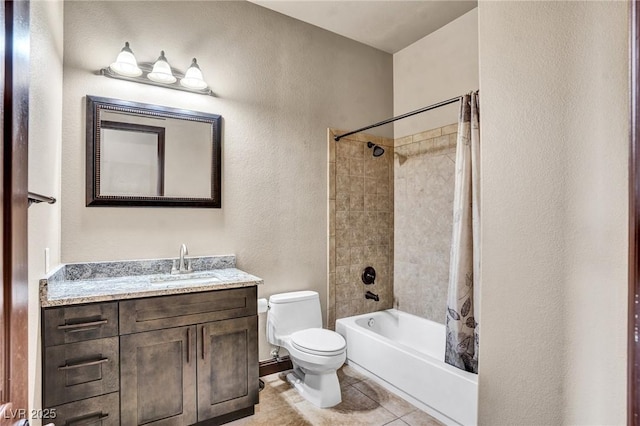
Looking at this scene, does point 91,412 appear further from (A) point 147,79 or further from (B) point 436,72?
(B) point 436,72

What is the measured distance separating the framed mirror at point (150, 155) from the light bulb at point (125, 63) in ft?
0.63

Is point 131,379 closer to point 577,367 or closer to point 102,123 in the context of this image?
point 102,123

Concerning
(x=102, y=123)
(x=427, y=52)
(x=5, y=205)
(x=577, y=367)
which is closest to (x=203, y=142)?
(x=102, y=123)

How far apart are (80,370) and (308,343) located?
1.28 m

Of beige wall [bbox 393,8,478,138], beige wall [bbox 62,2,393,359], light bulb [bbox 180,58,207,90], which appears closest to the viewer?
beige wall [bbox 62,2,393,359]

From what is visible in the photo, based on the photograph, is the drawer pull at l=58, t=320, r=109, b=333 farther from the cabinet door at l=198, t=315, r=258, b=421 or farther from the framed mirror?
the framed mirror

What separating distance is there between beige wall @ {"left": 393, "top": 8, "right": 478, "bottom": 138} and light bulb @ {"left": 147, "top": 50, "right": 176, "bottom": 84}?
2.15 meters

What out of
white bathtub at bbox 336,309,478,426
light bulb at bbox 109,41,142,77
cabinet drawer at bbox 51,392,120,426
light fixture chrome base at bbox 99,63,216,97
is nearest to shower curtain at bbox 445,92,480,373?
white bathtub at bbox 336,309,478,426

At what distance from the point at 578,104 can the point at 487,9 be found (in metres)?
0.65

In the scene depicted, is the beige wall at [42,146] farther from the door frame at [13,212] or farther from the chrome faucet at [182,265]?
the door frame at [13,212]

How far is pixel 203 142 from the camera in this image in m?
2.51

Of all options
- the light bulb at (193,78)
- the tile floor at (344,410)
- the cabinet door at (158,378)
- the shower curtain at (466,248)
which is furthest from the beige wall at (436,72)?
the cabinet door at (158,378)

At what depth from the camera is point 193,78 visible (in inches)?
93.9

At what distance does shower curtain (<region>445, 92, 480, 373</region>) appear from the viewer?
219 cm
